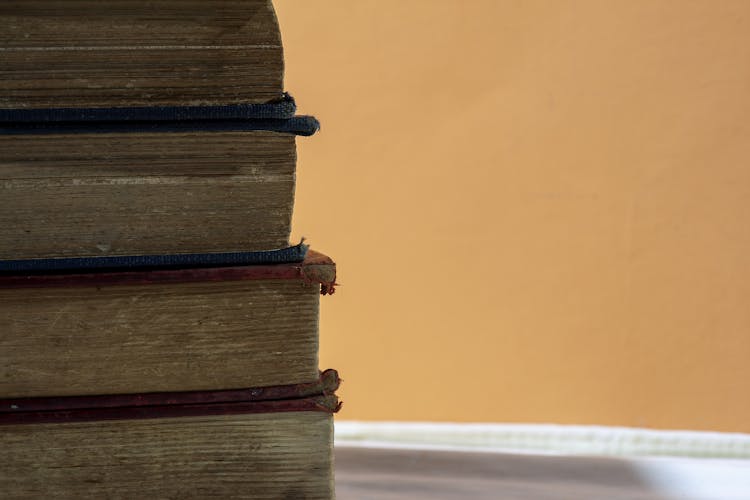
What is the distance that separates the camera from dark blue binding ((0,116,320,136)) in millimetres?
576

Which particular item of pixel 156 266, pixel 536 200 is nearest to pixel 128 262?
pixel 156 266

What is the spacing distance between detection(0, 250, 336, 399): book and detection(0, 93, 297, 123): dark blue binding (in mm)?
94

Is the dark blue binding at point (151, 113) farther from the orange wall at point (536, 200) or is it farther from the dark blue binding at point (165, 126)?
the orange wall at point (536, 200)

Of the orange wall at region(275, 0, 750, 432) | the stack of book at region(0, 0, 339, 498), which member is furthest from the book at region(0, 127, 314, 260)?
the orange wall at region(275, 0, 750, 432)

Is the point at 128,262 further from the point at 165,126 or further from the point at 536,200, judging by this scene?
the point at 536,200

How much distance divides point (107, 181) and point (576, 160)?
759 millimetres

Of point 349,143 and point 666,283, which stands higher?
point 349,143

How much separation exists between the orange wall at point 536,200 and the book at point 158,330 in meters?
0.66

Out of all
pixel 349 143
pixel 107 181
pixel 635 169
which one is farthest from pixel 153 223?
pixel 635 169

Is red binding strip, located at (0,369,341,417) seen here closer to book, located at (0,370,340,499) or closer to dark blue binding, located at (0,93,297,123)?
book, located at (0,370,340,499)

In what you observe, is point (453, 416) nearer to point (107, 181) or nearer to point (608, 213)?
point (608, 213)

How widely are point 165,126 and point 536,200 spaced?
28.8 inches

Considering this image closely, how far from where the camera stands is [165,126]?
0.58 meters

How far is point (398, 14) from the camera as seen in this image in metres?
1.22
